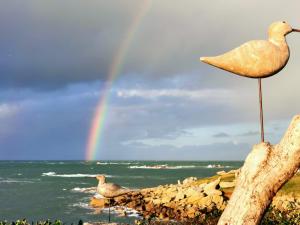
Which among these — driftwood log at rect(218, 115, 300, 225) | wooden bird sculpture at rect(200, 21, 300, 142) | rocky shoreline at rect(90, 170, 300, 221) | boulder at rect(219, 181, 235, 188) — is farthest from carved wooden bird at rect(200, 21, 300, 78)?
boulder at rect(219, 181, 235, 188)

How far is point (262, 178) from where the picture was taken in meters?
6.98

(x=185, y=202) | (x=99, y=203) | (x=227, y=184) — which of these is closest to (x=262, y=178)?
(x=185, y=202)

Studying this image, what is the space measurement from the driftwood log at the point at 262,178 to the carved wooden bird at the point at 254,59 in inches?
61.0

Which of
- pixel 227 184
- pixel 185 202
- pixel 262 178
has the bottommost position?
pixel 185 202

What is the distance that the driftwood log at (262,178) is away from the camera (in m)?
6.90

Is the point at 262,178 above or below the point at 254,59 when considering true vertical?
below

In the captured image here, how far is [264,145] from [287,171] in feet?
1.87

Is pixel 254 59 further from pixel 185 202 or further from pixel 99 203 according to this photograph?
pixel 99 203

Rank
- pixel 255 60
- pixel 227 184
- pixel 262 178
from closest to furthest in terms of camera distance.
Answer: pixel 262 178 < pixel 255 60 < pixel 227 184

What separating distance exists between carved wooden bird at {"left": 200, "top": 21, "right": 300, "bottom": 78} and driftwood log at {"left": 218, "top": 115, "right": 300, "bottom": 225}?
5.08 ft

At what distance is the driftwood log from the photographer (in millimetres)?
6898

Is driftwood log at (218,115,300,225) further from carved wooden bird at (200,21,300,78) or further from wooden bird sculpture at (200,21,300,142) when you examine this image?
carved wooden bird at (200,21,300,78)

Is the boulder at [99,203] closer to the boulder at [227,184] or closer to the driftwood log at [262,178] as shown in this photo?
the boulder at [227,184]

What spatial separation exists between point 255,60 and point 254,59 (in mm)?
29
